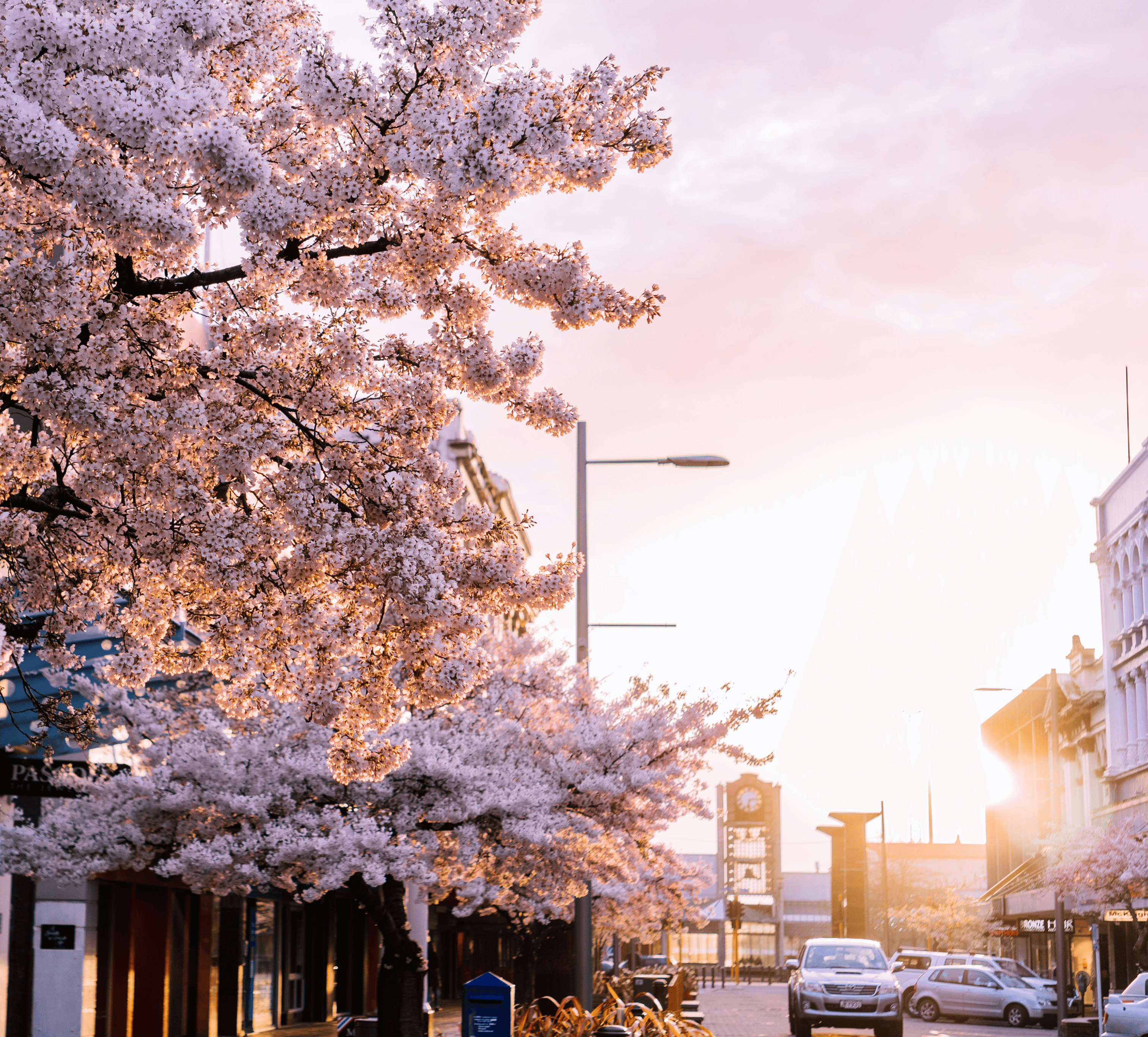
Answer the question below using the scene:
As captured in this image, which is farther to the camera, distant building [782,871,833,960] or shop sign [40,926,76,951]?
distant building [782,871,833,960]

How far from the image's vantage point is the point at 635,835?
2223 centimetres

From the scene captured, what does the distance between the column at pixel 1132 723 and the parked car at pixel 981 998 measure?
8503 mm

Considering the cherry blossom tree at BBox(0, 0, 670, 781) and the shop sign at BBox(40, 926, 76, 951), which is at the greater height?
the cherry blossom tree at BBox(0, 0, 670, 781)

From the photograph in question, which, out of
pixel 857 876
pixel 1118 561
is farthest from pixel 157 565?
pixel 857 876

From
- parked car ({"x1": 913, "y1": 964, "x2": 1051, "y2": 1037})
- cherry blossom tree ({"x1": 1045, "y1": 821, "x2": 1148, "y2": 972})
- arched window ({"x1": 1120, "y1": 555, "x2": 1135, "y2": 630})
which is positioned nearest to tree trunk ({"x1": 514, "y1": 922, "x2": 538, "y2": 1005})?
cherry blossom tree ({"x1": 1045, "y1": 821, "x2": 1148, "y2": 972})

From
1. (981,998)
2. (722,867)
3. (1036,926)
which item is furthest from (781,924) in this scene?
(981,998)

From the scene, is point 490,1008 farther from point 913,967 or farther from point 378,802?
point 913,967

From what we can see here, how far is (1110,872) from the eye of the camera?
121 ft

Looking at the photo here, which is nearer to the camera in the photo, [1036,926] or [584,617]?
[584,617]

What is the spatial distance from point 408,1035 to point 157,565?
10.7 meters

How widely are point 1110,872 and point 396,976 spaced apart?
23926mm

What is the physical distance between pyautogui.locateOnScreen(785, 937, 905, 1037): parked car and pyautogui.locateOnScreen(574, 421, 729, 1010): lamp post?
705 centimetres

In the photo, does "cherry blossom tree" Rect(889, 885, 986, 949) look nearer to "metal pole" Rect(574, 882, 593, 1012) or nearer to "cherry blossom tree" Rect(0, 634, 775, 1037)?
"cherry blossom tree" Rect(0, 634, 775, 1037)

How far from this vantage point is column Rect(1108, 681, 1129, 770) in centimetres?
4619
